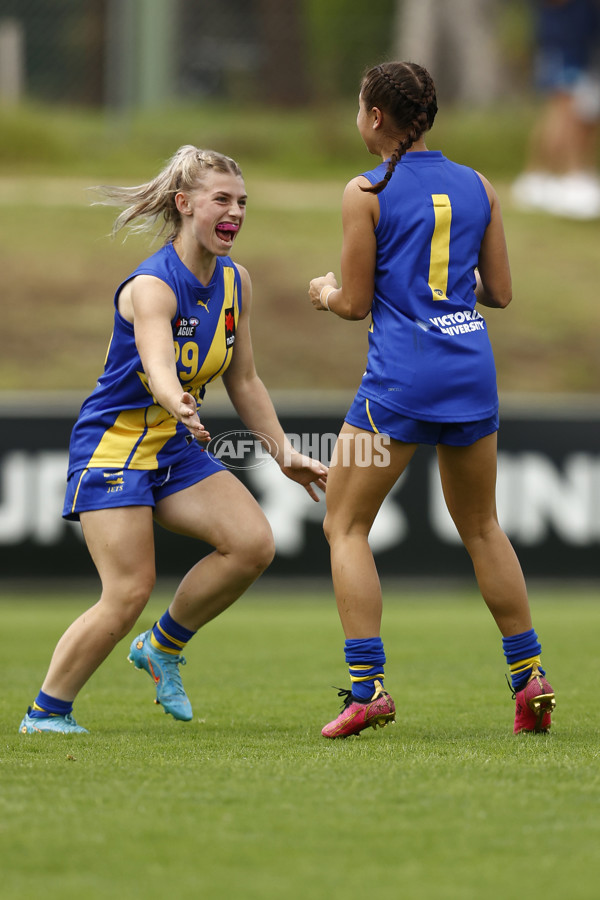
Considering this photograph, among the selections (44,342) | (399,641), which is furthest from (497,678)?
(44,342)

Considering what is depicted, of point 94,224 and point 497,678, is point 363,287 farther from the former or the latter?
point 94,224

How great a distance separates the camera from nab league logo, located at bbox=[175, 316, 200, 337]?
179 inches

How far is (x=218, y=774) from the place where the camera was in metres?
3.63

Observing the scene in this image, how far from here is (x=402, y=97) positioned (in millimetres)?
4184

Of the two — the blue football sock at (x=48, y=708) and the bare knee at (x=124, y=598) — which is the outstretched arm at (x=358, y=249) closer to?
the bare knee at (x=124, y=598)

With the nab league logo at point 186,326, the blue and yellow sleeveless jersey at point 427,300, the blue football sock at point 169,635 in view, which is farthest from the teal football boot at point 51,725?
the blue and yellow sleeveless jersey at point 427,300

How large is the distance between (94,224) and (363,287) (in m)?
12.9

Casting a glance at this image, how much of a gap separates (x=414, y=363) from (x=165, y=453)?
3.24 ft

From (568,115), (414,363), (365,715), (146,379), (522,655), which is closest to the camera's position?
(414,363)

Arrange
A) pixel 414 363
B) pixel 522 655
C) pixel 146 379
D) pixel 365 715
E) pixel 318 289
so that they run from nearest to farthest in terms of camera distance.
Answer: pixel 414 363, pixel 365 715, pixel 522 655, pixel 318 289, pixel 146 379

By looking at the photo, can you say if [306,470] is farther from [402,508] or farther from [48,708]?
[402,508]

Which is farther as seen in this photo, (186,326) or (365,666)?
(186,326)

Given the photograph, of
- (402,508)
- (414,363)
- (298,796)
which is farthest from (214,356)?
(402,508)

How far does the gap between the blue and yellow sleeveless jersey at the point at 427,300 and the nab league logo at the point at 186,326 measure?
2.17ft
